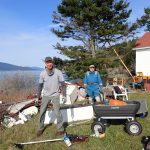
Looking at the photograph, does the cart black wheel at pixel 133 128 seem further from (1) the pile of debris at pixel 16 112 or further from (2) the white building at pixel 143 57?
(2) the white building at pixel 143 57

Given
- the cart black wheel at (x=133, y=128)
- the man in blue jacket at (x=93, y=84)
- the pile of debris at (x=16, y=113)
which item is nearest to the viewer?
the cart black wheel at (x=133, y=128)

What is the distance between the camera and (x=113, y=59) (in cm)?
2519

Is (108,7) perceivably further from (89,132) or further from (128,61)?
(89,132)

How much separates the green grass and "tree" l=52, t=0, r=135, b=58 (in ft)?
53.0

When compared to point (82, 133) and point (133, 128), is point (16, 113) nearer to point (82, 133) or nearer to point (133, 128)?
point (82, 133)

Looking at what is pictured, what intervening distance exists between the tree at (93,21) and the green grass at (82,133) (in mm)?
16162

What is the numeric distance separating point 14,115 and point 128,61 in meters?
20.6

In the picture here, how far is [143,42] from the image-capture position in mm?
27359

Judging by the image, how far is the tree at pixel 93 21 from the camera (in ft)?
79.5

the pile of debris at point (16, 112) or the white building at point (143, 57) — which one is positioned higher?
the white building at point (143, 57)

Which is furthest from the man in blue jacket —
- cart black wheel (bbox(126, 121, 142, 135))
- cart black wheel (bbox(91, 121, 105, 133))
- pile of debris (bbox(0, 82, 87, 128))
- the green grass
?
cart black wheel (bbox(126, 121, 142, 135))

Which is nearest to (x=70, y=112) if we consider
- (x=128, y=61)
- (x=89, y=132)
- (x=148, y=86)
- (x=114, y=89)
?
(x=89, y=132)

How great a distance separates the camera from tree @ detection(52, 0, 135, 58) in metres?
24.2

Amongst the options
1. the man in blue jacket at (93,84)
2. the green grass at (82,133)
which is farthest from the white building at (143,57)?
the green grass at (82,133)
